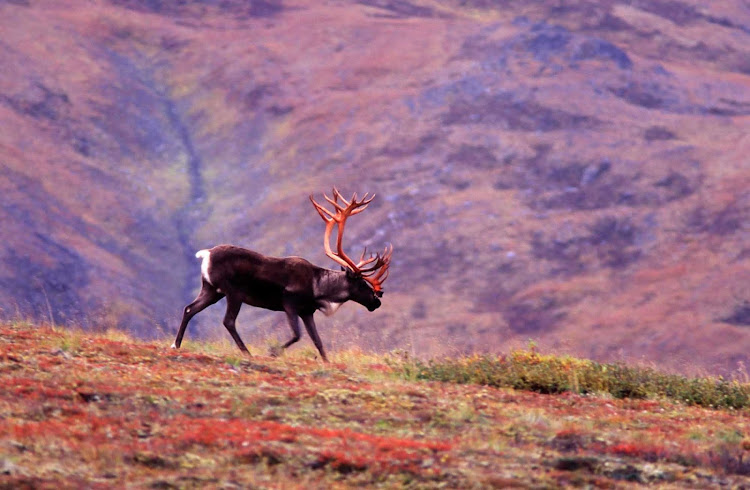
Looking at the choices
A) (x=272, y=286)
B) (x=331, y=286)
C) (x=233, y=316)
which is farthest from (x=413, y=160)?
(x=233, y=316)

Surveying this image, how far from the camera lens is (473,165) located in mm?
60156

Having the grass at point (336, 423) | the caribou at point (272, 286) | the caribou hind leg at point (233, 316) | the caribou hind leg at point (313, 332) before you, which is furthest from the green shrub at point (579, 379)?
the caribou hind leg at point (233, 316)

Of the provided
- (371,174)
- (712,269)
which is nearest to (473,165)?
(371,174)

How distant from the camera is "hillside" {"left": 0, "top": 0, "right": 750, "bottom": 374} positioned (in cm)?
5184

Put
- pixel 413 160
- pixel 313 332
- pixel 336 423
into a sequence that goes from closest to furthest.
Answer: pixel 336 423
pixel 313 332
pixel 413 160

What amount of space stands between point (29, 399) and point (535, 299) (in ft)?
144

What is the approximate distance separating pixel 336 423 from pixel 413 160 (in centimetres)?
5064

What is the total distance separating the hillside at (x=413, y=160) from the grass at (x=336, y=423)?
101ft

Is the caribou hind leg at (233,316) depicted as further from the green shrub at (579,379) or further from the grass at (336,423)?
the green shrub at (579,379)

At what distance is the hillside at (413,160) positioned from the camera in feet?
170

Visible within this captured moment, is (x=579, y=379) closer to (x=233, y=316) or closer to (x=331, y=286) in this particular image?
(x=331, y=286)

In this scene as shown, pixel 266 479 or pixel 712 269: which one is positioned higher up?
pixel 266 479

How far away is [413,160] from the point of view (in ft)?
200

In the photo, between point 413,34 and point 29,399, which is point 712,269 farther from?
point 29,399
